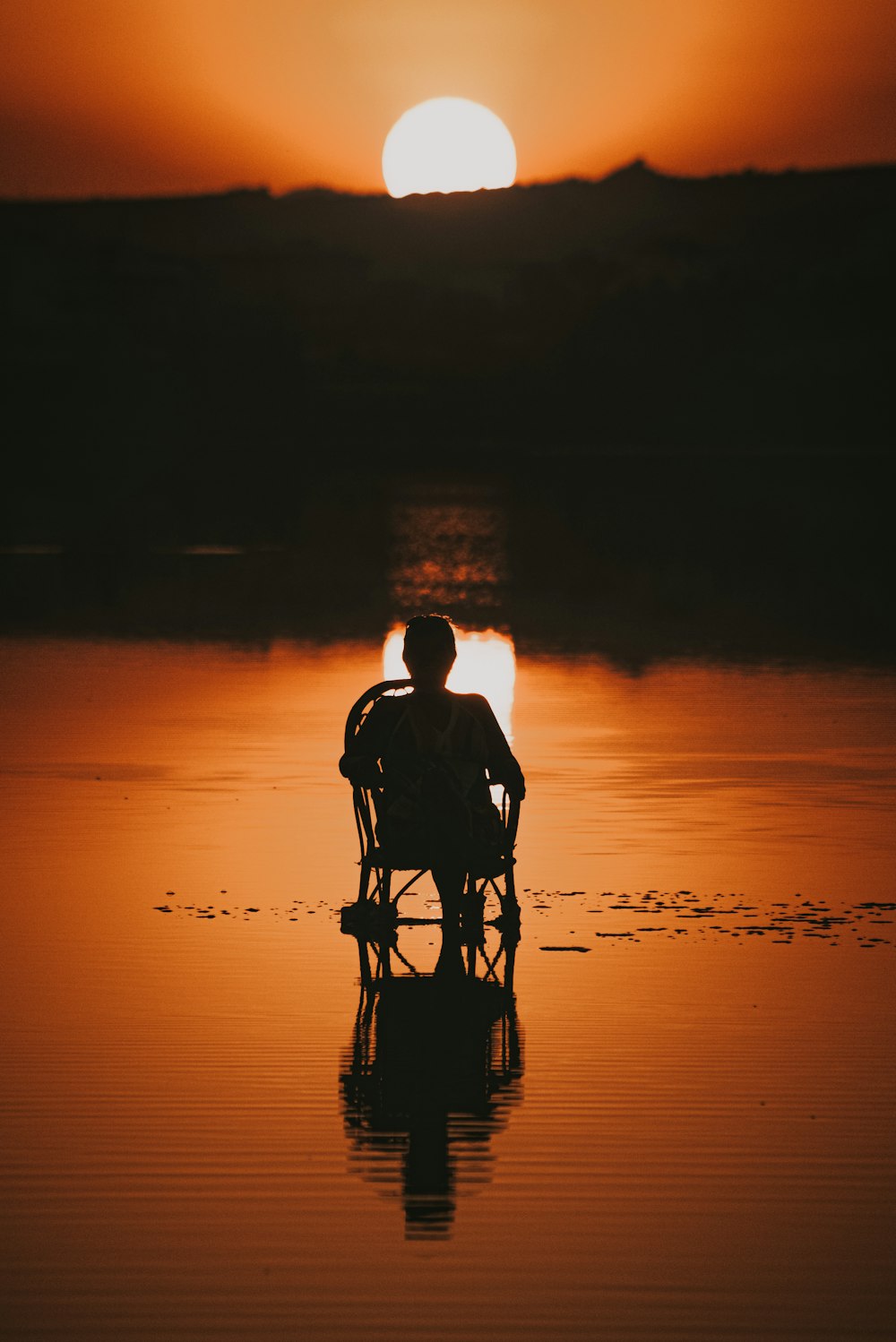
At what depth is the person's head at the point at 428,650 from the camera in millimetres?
8680

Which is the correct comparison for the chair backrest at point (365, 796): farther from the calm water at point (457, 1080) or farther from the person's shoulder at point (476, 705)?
the calm water at point (457, 1080)

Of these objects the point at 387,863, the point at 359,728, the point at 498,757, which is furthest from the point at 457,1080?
the point at 359,728

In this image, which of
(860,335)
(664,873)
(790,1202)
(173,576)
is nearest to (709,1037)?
(790,1202)

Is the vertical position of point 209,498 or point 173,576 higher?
point 209,498

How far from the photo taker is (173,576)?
108 feet

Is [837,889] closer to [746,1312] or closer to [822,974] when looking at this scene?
[822,974]

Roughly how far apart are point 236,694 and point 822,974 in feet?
34.2

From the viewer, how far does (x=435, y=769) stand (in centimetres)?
862

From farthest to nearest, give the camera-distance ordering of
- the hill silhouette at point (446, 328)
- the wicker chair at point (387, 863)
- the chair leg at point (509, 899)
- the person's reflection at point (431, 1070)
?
1. the hill silhouette at point (446, 328)
2. the chair leg at point (509, 899)
3. the wicker chair at point (387, 863)
4. the person's reflection at point (431, 1070)

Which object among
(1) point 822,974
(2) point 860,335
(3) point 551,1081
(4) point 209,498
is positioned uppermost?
(2) point 860,335

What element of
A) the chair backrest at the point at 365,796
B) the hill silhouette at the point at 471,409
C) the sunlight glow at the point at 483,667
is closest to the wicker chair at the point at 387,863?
the chair backrest at the point at 365,796

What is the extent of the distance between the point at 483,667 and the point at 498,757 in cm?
1235

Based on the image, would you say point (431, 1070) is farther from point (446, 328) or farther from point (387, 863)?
point (446, 328)

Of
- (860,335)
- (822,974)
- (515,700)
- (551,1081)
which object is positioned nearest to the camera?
(551,1081)
